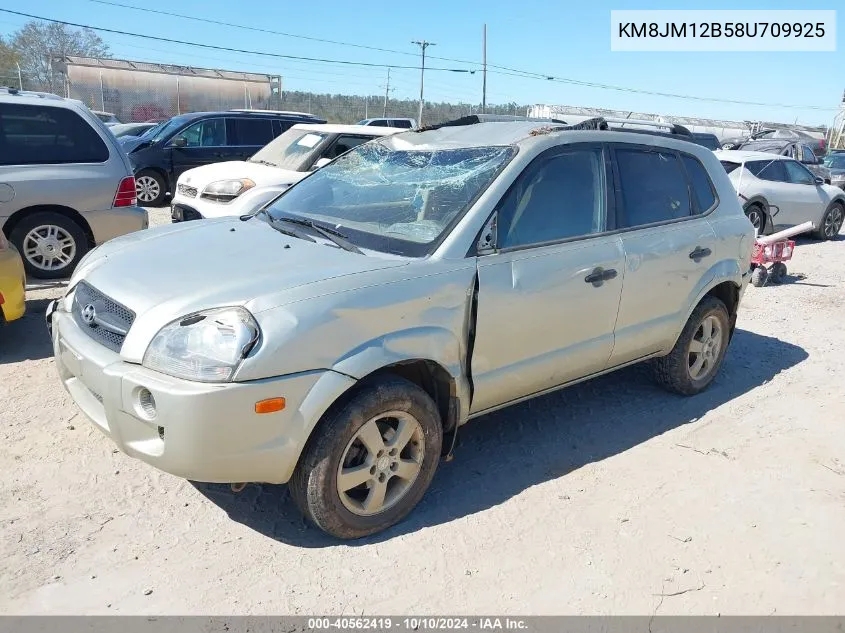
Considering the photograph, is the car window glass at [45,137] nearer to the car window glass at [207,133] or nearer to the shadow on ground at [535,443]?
the shadow on ground at [535,443]

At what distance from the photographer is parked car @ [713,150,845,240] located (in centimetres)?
1147

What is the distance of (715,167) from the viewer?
4.89 meters

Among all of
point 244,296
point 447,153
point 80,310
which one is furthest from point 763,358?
point 80,310

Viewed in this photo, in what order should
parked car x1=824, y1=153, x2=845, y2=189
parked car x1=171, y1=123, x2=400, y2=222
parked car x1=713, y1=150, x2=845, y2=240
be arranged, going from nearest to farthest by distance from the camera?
parked car x1=171, y1=123, x2=400, y2=222 < parked car x1=713, y1=150, x2=845, y2=240 < parked car x1=824, y1=153, x2=845, y2=189

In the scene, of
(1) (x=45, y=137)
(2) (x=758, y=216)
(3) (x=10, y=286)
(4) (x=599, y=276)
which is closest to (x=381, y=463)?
(4) (x=599, y=276)

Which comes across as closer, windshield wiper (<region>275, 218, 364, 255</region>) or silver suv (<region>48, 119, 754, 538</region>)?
silver suv (<region>48, 119, 754, 538</region>)

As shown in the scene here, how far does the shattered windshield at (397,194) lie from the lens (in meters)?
3.37

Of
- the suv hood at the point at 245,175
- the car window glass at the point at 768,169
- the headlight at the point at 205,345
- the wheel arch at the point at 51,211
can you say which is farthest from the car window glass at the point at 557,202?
the car window glass at the point at 768,169

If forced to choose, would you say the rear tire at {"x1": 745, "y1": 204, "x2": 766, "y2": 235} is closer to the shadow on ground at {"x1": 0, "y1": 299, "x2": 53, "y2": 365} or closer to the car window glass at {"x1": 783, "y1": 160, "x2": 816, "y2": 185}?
the car window glass at {"x1": 783, "y1": 160, "x2": 816, "y2": 185}

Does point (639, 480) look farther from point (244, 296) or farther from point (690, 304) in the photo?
point (244, 296)

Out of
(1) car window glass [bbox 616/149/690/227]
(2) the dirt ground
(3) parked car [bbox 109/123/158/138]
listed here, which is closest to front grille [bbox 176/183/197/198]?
(2) the dirt ground

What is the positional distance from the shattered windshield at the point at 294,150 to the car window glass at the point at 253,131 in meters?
3.22

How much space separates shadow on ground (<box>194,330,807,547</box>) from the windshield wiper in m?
1.27

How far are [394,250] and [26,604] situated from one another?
2066 mm
